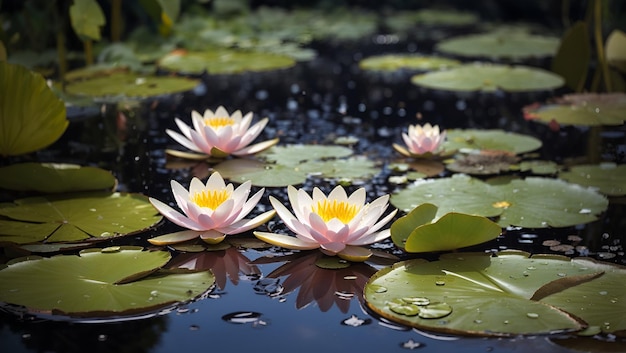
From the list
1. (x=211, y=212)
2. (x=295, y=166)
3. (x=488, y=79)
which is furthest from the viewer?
(x=488, y=79)

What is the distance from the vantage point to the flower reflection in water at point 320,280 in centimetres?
153

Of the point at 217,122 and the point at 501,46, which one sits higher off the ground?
the point at 217,122

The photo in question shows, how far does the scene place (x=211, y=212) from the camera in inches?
69.2

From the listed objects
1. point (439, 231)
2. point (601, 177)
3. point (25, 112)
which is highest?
point (25, 112)

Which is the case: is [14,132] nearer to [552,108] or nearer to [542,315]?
[542,315]

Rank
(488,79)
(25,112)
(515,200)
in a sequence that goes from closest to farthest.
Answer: (515,200) → (25,112) → (488,79)

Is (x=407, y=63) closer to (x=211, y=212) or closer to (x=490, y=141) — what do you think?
(x=490, y=141)

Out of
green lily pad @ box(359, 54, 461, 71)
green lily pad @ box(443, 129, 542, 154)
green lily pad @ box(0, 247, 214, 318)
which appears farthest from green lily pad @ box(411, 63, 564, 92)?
green lily pad @ box(0, 247, 214, 318)

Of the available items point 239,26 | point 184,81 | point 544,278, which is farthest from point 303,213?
point 239,26

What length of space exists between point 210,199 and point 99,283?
374 millimetres

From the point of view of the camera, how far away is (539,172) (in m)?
2.33

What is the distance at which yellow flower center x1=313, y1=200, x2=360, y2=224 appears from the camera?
Result: 169 centimetres

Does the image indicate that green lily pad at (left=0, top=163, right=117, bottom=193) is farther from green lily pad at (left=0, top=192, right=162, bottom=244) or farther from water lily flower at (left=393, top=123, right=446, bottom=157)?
water lily flower at (left=393, top=123, right=446, bottom=157)

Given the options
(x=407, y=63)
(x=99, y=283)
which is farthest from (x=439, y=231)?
(x=407, y=63)
